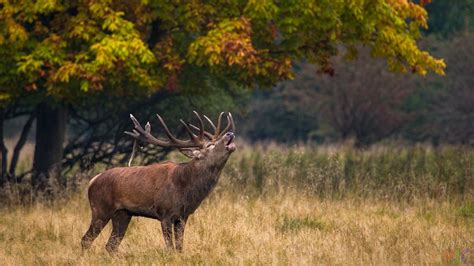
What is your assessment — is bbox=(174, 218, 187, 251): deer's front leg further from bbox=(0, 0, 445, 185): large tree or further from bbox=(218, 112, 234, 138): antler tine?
bbox=(0, 0, 445, 185): large tree

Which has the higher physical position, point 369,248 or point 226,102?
point 369,248

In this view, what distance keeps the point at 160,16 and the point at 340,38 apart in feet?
10.2

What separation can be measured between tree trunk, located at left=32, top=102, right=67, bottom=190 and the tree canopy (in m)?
1.53

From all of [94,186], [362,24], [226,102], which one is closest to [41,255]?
[94,186]

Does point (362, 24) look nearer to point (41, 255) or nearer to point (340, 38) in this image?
point (340, 38)

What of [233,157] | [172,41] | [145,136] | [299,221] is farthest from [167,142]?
[233,157]

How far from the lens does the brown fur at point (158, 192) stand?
1070 centimetres

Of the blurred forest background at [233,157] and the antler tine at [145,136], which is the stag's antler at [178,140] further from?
the blurred forest background at [233,157]

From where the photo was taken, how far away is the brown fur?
421 inches

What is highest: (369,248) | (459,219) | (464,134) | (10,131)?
(369,248)

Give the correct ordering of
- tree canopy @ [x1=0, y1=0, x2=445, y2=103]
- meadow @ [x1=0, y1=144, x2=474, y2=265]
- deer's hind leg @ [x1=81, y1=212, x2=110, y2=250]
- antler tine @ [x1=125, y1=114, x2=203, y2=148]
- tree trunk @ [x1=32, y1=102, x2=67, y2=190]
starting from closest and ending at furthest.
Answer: meadow @ [x1=0, y1=144, x2=474, y2=265]
antler tine @ [x1=125, y1=114, x2=203, y2=148]
deer's hind leg @ [x1=81, y1=212, x2=110, y2=250]
tree canopy @ [x1=0, y1=0, x2=445, y2=103]
tree trunk @ [x1=32, y1=102, x2=67, y2=190]

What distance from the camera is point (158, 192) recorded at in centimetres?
1084

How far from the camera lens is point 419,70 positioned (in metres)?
16.7

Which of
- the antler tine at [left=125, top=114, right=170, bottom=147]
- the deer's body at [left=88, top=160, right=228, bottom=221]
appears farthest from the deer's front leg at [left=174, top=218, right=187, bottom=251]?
the antler tine at [left=125, top=114, right=170, bottom=147]
